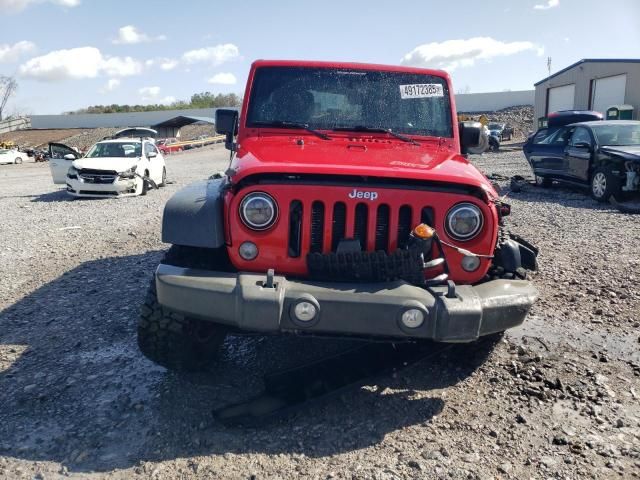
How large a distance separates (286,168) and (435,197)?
0.83 metres

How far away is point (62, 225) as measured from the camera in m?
9.27

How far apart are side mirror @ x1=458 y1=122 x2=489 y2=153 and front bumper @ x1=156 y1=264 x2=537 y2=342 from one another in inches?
76.7

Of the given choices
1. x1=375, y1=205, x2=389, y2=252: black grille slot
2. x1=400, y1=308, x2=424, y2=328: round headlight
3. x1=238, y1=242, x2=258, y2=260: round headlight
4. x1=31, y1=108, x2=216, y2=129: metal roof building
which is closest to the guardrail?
x1=31, y1=108, x2=216, y2=129: metal roof building

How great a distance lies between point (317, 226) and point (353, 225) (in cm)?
20

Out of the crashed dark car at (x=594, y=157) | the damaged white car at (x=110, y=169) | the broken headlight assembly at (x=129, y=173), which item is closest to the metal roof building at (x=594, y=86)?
the crashed dark car at (x=594, y=157)

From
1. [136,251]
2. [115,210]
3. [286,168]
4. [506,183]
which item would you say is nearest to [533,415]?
[286,168]

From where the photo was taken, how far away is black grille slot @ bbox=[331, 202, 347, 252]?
3045mm

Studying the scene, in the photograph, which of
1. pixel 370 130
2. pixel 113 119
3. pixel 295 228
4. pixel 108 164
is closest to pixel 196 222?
pixel 295 228

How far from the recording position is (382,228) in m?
3.08

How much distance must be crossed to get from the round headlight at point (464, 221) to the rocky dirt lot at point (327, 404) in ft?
3.05

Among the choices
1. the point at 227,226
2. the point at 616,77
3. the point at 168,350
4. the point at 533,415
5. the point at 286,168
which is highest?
the point at 616,77

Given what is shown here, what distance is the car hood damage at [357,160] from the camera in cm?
298

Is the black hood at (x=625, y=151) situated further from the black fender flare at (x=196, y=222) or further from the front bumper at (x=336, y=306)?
the black fender flare at (x=196, y=222)

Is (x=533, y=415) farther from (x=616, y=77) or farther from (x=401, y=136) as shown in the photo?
(x=616, y=77)
